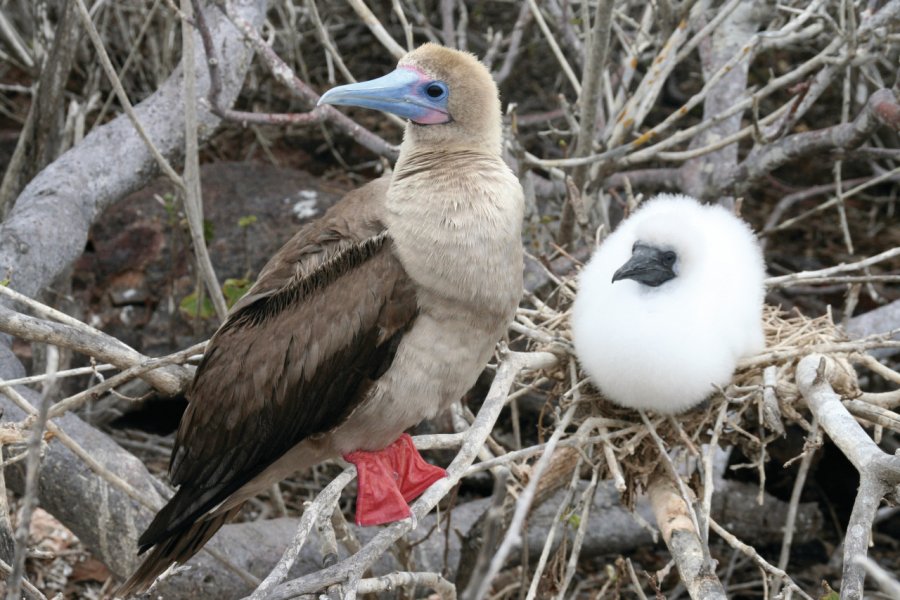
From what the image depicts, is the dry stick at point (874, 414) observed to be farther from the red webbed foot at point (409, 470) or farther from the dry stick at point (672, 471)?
the red webbed foot at point (409, 470)

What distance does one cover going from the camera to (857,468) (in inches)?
93.4

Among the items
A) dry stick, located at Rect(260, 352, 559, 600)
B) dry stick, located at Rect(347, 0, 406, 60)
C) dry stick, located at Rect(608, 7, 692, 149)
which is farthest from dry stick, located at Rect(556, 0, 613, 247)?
dry stick, located at Rect(260, 352, 559, 600)

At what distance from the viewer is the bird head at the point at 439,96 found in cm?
304

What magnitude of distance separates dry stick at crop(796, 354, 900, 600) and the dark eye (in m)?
1.24

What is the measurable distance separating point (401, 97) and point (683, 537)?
4.55 ft

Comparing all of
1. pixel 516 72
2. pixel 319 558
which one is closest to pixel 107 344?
pixel 319 558

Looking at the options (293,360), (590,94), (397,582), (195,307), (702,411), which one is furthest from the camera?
(195,307)

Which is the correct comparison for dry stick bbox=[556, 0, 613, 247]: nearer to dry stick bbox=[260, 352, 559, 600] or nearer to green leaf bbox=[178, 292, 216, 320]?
dry stick bbox=[260, 352, 559, 600]

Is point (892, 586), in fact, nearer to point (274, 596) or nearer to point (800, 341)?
point (274, 596)

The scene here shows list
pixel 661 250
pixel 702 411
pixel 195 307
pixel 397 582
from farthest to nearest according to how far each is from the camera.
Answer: pixel 195 307
pixel 661 250
pixel 702 411
pixel 397 582

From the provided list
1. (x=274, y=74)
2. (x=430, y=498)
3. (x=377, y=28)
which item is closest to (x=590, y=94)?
(x=377, y=28)

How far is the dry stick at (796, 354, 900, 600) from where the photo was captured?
81.4 inches

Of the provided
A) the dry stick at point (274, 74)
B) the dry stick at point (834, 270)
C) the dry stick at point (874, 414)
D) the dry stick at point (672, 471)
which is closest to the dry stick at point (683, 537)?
the dry stick at point (672, 471)

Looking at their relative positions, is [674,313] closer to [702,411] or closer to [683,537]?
[702,411]
